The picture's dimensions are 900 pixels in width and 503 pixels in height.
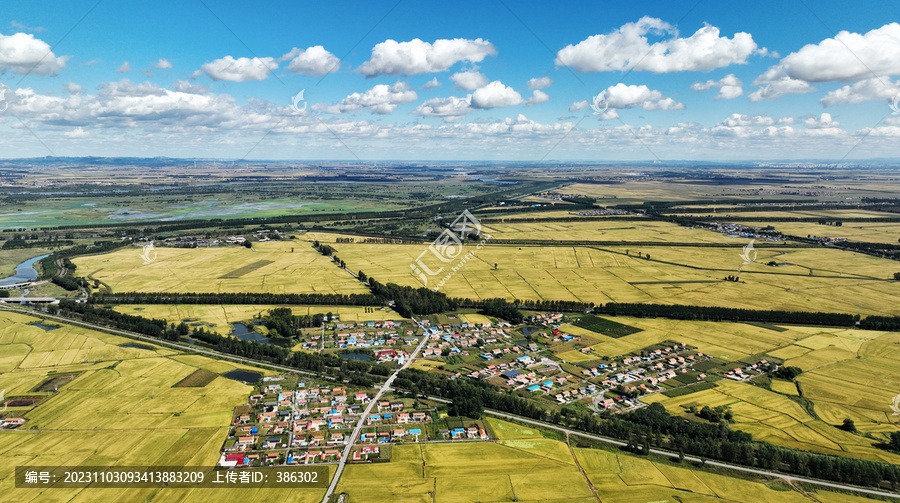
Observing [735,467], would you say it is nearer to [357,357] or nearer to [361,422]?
[361,422]

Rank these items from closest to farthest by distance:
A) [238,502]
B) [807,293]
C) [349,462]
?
[238,502]
[349,462]
[807,293]

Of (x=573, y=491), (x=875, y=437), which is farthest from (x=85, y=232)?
(x=875, y=437)

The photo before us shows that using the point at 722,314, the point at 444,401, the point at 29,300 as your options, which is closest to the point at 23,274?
the point at 29,300

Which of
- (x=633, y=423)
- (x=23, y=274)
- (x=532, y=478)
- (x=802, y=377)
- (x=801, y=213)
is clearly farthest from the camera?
(x=801, y=213)

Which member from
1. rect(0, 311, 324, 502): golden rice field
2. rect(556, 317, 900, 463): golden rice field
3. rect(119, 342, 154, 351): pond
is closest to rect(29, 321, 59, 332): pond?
rect(0, 311, 324, 502): golden rice field

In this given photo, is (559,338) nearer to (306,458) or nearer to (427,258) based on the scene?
(306,458)

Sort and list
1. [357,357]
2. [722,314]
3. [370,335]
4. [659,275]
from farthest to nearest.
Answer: [659,275]
[722,314]
[370,335]
[357,357]

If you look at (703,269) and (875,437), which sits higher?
(703,269)

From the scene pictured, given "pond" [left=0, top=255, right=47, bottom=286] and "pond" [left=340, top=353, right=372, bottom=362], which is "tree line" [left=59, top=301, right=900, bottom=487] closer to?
"pond" [left=340, top=353, right=372, bottom=362]

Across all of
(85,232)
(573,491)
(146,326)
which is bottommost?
(573,491)
